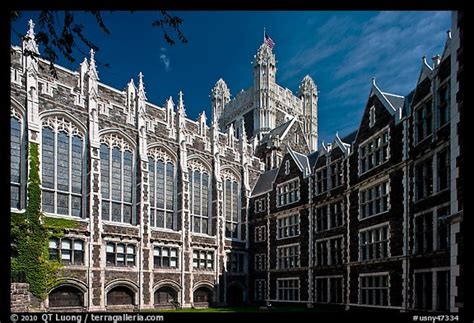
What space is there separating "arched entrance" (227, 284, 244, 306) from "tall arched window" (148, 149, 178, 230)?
6727mm

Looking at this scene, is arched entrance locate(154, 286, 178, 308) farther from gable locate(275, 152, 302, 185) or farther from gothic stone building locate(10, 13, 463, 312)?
gable locate(275, 152, 302, 185)

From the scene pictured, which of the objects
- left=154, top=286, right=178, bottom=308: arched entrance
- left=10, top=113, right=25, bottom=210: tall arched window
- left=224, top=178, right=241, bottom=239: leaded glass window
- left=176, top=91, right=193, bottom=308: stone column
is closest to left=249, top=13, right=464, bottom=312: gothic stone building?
left=224, top=178, right=241, bottom=239: leaded glass window

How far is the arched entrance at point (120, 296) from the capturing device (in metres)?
23.1

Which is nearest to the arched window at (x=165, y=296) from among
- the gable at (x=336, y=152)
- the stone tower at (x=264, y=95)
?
the gable at (x=336, y=152)

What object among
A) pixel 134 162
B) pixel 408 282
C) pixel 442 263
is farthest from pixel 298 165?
pixel 442 263

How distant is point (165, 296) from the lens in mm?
25969

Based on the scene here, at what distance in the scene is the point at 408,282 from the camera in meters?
15.0

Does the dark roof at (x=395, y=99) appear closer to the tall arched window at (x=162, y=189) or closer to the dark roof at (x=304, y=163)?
the dark roof at (x=304, y=163)

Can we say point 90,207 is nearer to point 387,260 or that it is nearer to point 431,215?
point 387,260

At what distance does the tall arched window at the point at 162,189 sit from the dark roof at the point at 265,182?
22.9ft

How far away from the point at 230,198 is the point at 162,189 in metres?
6.30

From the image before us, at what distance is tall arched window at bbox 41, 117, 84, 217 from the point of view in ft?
69.2

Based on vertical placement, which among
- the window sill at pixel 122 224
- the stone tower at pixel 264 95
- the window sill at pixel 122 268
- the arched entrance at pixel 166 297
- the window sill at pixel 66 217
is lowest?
the arched entrance at pixel 166 297

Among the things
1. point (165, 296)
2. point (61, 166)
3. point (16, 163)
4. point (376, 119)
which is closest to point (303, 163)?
point (376, 119)
